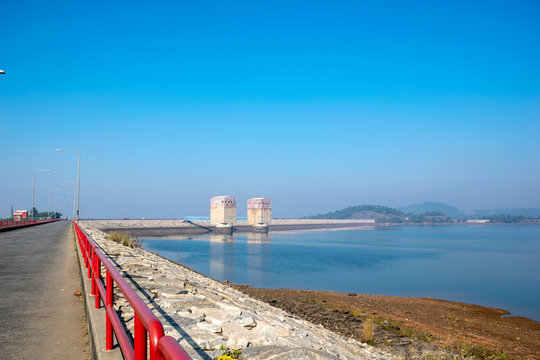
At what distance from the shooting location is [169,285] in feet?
31.6

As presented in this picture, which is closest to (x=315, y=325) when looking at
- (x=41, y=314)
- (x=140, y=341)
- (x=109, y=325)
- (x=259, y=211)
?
(x=41, y=314)

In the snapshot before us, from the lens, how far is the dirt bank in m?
11.8

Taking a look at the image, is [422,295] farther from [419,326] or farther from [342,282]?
[419,326]

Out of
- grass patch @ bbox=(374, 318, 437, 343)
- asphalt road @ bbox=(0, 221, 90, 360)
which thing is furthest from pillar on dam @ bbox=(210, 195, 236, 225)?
asphalt road @ bbox=(0, 221, 90, 360)

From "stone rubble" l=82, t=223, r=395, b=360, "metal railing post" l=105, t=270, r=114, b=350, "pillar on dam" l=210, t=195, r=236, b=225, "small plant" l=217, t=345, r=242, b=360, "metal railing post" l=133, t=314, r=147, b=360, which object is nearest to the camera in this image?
"metal railing post" l=133, t=314, r=147, b=360

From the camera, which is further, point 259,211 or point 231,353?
point 259,211

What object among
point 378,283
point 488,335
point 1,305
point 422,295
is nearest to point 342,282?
point 378,283

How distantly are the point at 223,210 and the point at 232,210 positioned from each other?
4.34 metres

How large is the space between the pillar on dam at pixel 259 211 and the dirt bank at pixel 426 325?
126985mm

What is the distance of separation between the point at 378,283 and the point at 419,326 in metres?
17.7

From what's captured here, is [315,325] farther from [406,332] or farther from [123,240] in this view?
[123,240]

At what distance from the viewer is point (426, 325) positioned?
15.9m

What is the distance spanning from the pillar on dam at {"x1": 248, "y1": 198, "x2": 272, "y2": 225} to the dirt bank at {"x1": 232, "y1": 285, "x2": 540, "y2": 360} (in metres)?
127

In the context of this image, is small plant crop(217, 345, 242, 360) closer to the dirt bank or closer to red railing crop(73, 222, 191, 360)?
red railing crop(73, 222, 191, 360)
